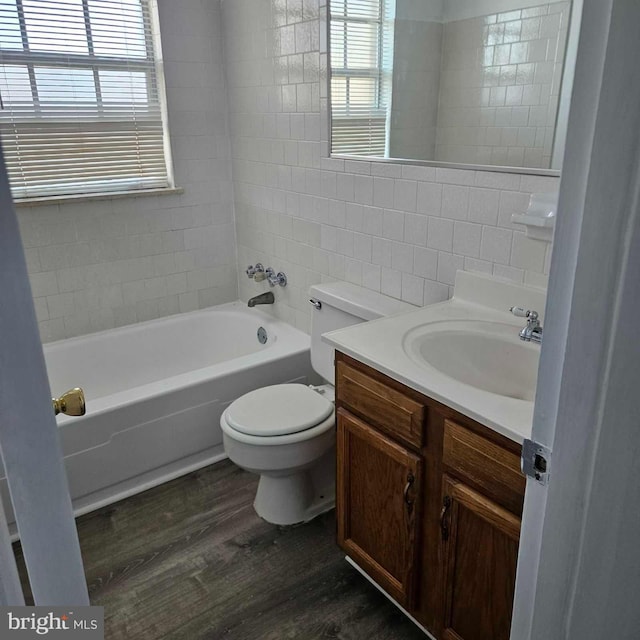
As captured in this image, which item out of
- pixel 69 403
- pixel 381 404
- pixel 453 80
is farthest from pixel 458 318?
pixel 69 403

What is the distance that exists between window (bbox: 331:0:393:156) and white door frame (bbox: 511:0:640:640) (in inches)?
63.6

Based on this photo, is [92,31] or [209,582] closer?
[209,582]

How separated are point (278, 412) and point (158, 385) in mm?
637

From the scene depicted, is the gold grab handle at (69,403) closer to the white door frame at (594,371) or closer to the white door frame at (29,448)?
the white door frame at (29,448)

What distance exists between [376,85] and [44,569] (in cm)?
210

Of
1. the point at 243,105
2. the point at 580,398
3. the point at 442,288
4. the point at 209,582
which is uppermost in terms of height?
the point at 243,105

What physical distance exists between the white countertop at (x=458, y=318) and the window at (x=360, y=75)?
0.70m

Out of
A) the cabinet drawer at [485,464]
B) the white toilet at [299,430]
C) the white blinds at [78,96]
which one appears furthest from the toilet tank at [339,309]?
the white blinds at [78,96]

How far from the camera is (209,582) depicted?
1.99 m

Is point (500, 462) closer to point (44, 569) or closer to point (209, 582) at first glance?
point (44, 569)

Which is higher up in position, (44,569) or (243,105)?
(243,105)

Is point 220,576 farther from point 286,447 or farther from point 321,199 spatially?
point 321,199

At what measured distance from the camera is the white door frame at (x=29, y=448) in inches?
24.4

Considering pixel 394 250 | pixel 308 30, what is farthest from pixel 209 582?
pixel 308 30
